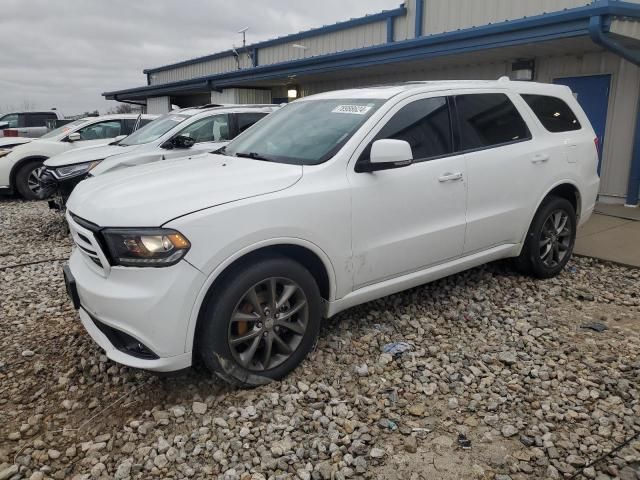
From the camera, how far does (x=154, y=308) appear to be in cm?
271

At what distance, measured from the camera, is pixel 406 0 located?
1158 centimetres

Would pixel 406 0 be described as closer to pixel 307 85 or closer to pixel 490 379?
pixel 307 85

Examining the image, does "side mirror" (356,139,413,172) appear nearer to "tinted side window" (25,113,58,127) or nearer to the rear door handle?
the rear door handle

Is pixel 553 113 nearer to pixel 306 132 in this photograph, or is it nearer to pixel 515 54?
pixel 306 132

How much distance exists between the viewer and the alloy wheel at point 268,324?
9.87 ft

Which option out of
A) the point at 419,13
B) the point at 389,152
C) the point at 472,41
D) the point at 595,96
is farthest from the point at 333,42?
the point at 389,152

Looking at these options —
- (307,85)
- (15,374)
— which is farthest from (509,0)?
(15,374)

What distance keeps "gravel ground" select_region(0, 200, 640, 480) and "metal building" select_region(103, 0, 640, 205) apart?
4.32 m

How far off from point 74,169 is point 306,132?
4744 millimetres

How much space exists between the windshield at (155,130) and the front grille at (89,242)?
15.8 feet

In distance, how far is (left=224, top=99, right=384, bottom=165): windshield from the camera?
354 cm

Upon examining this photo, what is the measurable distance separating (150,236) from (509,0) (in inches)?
363

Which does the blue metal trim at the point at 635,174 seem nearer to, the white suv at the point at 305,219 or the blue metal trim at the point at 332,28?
the white suv at the point at 305,219

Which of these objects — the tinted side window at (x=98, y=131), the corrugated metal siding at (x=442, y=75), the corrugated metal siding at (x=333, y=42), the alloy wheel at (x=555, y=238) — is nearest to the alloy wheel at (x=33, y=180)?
the tinted side window at (x=98, y=131)
